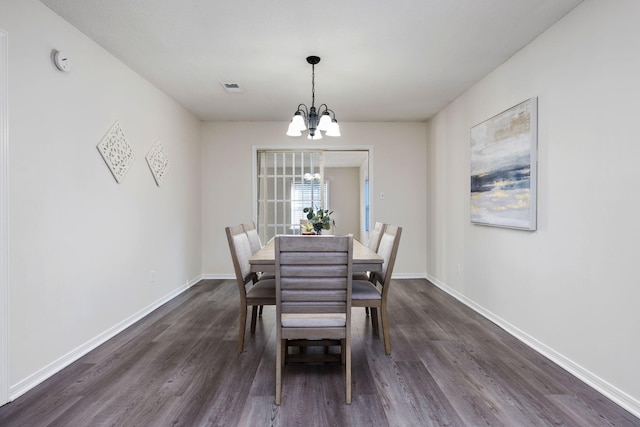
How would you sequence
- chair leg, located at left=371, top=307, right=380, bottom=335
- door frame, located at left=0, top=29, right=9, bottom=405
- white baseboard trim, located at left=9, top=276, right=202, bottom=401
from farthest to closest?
1. chair leg, located at left=371, top=307, right=380, bottom=335
2. white baseboard trim, located at left=9, top=276, right=202, bottom=401
3. door frame, located at left=0, top=29, right=9, bottom=405

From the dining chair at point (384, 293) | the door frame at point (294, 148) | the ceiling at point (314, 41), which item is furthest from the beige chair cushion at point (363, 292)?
the door frame at point (294, 148)

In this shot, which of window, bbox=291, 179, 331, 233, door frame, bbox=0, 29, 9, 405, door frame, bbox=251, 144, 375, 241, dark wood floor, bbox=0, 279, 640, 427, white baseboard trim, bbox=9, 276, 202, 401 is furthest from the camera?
window, bbox=291, 179, 331, 233

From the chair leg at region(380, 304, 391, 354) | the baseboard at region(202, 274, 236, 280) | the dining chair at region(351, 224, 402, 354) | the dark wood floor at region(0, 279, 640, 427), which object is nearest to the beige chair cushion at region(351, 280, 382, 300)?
the dining chair at region(351, 224, 402, 354)

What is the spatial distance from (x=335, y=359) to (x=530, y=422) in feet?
3.75

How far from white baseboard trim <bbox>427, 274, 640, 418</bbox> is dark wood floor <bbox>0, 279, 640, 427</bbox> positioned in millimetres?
53

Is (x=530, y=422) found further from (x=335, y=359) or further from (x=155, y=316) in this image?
(x=155, y=316)

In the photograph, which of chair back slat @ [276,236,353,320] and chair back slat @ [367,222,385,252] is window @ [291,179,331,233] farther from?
chair back slat @ [276,236,353,320]

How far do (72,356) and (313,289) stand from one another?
1891 mm

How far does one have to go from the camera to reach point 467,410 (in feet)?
6.09

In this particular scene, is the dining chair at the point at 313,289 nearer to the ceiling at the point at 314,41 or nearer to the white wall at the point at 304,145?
the ceiling at the point at 314,41

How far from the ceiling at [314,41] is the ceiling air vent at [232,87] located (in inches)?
3.4

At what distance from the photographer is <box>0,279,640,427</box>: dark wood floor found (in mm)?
1791

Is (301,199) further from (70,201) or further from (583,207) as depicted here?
(583,207)

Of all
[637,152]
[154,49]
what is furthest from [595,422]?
[154,49]
